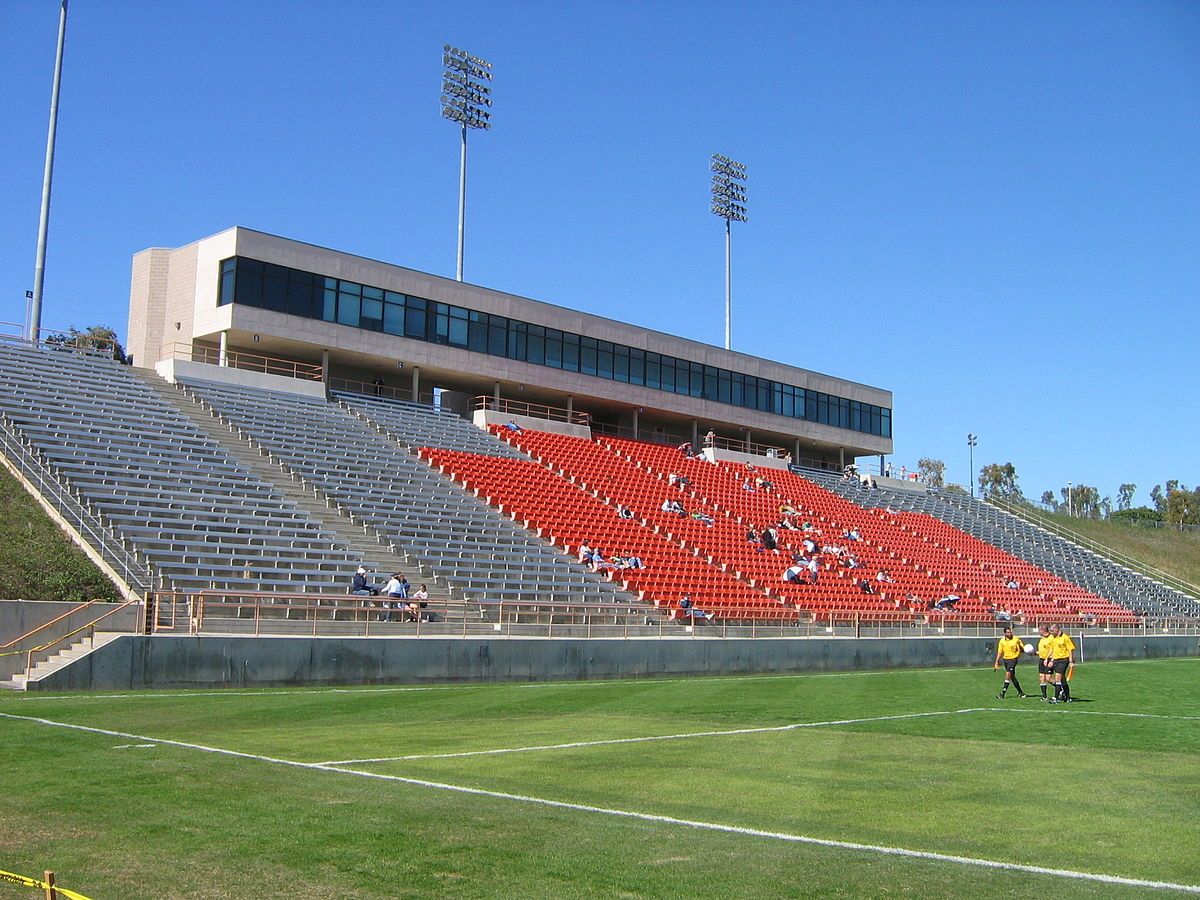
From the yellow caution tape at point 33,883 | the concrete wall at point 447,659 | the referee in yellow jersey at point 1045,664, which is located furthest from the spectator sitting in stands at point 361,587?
the yellow caution tape at point 33,883

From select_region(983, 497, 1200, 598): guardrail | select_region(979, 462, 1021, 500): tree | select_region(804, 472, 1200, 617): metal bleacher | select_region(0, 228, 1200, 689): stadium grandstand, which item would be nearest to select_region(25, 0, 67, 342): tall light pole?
Result: select_region(0, 228, 1200, 689): stadium grandstand

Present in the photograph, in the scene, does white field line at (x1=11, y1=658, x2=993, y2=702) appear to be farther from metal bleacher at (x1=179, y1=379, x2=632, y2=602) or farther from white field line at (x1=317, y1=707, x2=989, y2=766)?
white field line at (x1=317, y1=707, x2=989, y2=766)

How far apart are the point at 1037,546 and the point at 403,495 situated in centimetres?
3861

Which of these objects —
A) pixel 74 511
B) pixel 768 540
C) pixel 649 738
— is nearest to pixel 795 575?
pixel 768 540

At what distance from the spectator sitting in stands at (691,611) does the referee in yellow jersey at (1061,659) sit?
36.1 ft

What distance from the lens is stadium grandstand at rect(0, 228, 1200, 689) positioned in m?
24.7

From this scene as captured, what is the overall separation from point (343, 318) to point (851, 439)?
31574 mm

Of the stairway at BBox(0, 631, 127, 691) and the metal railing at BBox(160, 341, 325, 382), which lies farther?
the metal railing at BBox(160, 341, 325, 382)

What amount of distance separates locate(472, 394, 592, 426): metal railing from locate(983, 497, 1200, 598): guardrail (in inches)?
1183

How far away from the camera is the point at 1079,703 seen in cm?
2102

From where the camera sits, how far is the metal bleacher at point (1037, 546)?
54.7 m

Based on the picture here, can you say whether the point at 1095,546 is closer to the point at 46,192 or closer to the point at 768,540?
the point at 768,540

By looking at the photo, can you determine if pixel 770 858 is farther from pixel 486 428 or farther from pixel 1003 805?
pixel 486 428

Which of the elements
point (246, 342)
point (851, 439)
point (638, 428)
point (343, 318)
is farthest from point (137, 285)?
point (851, 439)
